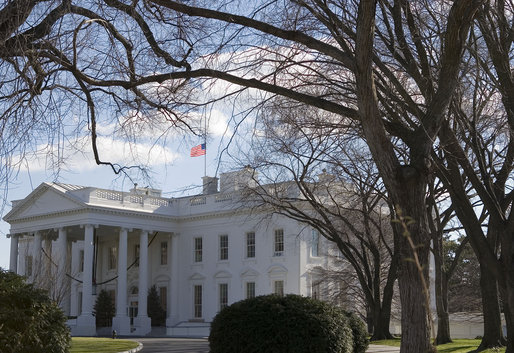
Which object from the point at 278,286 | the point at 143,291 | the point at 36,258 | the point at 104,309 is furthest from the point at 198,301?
the point at 36,258

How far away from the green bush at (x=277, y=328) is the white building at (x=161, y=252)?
36.9 meters

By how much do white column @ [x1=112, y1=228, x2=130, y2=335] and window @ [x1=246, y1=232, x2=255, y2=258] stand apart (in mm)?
9498

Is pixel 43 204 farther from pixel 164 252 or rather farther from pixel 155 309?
pixel 155 309

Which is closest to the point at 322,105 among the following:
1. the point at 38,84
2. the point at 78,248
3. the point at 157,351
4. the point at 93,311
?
the point at 38,84

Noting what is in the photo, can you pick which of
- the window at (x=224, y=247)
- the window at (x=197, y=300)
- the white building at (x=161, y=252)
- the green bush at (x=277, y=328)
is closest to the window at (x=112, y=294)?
the white building at (x=161, y=252)

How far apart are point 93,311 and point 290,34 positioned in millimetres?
Answer: 50742

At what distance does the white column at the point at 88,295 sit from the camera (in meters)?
53.1

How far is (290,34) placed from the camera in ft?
36.9

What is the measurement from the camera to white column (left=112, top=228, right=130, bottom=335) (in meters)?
54.9

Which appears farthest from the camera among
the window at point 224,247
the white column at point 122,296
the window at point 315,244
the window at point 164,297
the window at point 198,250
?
the window at point 164,297

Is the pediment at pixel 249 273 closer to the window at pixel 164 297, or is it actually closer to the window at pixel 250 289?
the window at pixel 250 289

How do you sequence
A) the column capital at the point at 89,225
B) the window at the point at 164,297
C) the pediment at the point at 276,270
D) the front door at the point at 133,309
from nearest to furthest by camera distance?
the pediment at the point at 276,270 → the column capital at the point at 89,225 → the window at the point at 164,297 → the front door at the point at 133,309

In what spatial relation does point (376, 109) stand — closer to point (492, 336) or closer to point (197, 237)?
point (492, 336)

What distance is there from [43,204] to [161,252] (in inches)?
406
